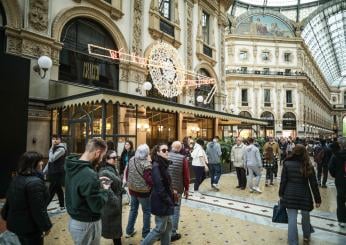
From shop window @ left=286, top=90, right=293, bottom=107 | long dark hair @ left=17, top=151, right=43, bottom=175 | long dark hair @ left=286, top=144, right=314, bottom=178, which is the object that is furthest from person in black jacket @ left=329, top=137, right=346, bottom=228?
shop window @ left=286, top=90, right=293, bottom=107

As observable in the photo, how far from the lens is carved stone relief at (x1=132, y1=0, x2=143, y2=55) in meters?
14.0

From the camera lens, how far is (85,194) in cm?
277

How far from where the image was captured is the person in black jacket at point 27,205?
3051 millimetres

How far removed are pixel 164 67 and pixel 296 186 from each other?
11.6 m

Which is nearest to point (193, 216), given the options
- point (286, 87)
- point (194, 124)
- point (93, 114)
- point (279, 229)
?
point (279, 229)

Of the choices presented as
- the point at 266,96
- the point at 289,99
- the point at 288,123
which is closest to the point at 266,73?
the point at 266,96

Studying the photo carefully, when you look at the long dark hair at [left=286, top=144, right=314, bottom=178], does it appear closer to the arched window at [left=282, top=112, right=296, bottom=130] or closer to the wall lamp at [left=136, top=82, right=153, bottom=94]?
the wall lamp at [left=136, top=82, right=153, bottom=94]

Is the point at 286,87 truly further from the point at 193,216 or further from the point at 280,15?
the point at 193,216

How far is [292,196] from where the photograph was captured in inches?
183

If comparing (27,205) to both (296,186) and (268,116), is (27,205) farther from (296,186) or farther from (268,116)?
(268,116)

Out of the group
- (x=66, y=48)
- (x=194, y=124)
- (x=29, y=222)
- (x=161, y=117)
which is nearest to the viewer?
(x=29, y=222)

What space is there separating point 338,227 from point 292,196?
2.14 meters

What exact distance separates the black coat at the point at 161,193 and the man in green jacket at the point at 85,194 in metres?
1.18

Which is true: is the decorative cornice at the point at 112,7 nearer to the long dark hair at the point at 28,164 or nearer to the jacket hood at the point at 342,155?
the long dark hair at the point at 28,164
